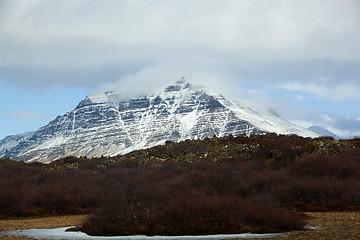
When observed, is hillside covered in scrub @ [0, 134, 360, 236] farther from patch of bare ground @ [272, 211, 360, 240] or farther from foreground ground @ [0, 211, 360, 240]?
foreground ground @ [0, 211, 360, 240]

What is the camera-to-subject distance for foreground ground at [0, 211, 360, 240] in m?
17.9

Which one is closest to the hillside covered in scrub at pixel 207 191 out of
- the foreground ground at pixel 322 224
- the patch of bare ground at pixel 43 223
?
the foreground ground at pixel 322 224

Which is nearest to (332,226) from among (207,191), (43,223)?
(207,191)

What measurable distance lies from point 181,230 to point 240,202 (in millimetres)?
3299

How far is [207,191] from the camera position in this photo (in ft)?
97.8

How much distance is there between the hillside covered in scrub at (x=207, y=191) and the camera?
2048 cm

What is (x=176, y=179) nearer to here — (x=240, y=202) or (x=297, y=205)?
(x=297, y=205)

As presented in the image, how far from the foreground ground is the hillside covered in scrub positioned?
1213mm

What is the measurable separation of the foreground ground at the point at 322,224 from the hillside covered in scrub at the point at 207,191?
1.21 metres

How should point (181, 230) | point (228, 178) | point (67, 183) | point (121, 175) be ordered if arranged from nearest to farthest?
point (181, 230) < point (228, 178) < point (67, 183) < point (121, 175)

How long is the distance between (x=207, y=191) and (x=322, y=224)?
9785mm

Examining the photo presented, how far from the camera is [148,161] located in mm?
53250

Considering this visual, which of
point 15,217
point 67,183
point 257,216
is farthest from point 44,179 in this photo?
point 257,216

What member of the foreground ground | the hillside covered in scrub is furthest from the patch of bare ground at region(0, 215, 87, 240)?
the hillside covered in scrub
